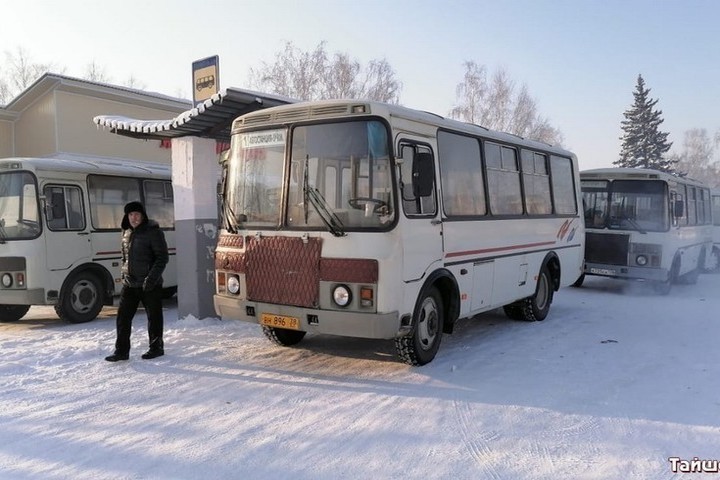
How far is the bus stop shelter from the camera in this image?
943 cm

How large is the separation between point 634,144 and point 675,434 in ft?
173

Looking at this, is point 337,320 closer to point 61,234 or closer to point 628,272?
point 61,234

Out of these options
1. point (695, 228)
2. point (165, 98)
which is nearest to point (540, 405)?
point (695, 228)

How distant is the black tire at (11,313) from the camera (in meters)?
10.4

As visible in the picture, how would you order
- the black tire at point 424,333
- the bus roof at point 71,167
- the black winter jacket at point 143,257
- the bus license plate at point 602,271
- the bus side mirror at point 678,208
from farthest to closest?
1. the bus license plate at point 602,271
2. the bus side mirror at point 678,208
3. the bus roof at point 71,167
4. the black winter jacket at point 143,257
5. the black tire at point 424,333

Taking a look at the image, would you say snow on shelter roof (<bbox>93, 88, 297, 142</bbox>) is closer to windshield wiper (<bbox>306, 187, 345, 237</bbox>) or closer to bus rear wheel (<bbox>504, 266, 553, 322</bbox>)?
windshield wiper (<bbox>306, 187, 345, 237</bbox>)

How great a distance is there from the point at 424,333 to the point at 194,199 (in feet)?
15.1

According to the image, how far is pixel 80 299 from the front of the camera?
10.2 meters

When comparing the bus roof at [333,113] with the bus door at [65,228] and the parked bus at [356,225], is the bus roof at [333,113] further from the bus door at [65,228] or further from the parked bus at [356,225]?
the bus door at [65,228]

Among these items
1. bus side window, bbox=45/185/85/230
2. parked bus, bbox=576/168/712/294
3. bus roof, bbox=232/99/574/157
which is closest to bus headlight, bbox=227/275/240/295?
bus roof, bbox=232/99/574/157

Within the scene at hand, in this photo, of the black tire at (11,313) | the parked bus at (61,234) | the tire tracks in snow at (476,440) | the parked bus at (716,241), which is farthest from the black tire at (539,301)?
the parked bus at (716,241)

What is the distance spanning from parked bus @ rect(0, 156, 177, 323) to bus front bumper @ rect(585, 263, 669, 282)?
10504 millimetres

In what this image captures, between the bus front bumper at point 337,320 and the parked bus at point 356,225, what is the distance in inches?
0.4

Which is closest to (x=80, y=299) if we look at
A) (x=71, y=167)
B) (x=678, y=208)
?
(x=71, y=167)
